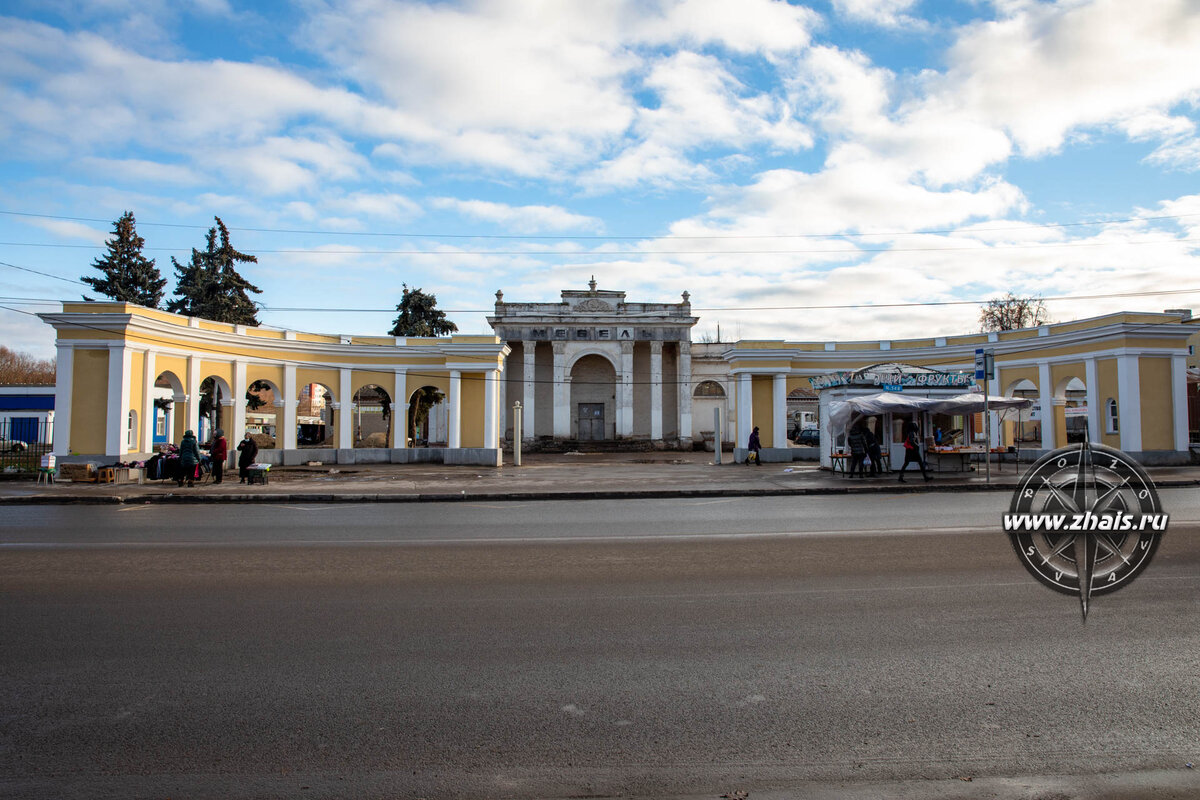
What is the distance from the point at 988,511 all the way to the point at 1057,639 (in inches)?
349

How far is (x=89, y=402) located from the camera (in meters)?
25.8

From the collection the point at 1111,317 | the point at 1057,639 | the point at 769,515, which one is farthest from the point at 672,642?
the point at 1111,317

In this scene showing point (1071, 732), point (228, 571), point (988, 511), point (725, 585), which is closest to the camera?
point (1071, 732)

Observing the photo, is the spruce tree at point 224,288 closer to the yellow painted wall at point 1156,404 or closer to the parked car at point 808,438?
the parked car at point 808,438

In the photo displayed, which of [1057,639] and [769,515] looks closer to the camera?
[1057,639]

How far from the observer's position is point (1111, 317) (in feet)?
90.7

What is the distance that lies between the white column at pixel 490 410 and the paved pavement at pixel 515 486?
6.85 meters

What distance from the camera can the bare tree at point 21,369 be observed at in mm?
67188

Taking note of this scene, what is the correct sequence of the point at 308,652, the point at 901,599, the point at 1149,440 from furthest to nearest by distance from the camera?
the point at 1149,440 < the point at 901,599 < the point at 308,652

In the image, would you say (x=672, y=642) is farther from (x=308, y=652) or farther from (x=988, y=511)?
(x=988, y=511)

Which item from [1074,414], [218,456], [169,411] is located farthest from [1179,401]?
[169,411]

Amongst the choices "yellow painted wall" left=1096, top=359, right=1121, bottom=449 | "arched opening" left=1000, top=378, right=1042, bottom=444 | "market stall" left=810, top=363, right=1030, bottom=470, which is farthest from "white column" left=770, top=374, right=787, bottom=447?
"arched opening" left=1000, top=378, right=1042, bottom=444

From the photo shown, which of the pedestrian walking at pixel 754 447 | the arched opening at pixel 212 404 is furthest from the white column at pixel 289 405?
the pedestrian walking at pixel 754 447

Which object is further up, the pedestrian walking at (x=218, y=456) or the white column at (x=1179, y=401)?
the white column at (x=1179, y=401)
